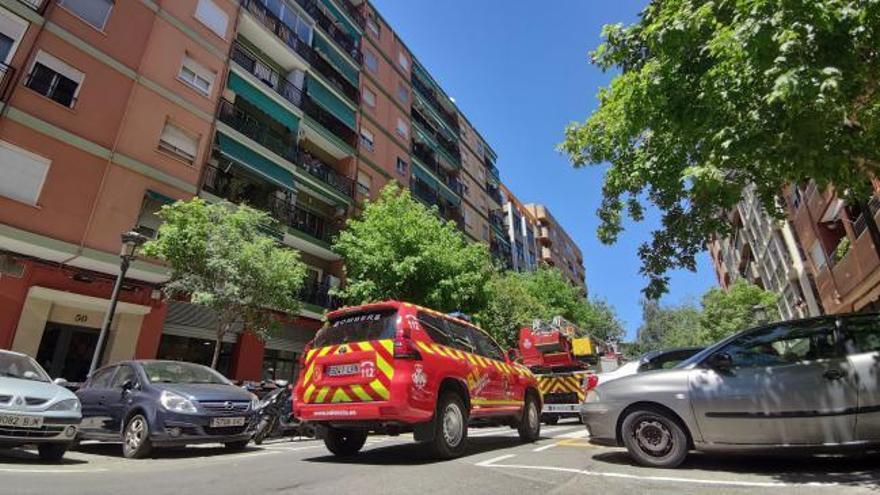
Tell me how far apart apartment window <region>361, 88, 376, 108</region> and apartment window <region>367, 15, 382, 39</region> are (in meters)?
4.55

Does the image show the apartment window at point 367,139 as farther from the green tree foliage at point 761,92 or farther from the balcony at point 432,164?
the green tree foliage at point 761,92

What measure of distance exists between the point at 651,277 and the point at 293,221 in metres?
15.1

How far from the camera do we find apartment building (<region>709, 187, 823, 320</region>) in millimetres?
26484

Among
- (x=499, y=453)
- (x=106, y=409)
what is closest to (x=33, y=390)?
(x=106, y=409)

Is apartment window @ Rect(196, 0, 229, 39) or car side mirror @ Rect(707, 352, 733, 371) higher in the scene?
apartment window @ Rect(196, 0, 229, 39)

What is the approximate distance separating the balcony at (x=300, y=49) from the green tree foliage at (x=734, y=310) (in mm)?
25748

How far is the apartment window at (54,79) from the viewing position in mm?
14219

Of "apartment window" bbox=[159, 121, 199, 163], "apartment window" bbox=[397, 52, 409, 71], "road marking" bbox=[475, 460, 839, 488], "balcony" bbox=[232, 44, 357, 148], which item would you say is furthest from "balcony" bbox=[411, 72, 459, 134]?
"road marking" bbox=[475, 460, 839, 488]

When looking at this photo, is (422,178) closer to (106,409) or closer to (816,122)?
(106,409)

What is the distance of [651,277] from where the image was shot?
34.8ft

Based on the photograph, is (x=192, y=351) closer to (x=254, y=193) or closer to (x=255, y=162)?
(x=254, y=193)

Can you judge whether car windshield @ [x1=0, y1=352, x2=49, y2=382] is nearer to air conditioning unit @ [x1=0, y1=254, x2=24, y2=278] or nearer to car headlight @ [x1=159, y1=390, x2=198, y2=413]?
car headlight @ [x1=159, y1=390, x2=198, y2=413]

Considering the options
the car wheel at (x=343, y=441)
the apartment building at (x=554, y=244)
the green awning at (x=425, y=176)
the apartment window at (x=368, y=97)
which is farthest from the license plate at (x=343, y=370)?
the apartment building at (x=554, y=244)

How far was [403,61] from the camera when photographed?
3497 centimetres
